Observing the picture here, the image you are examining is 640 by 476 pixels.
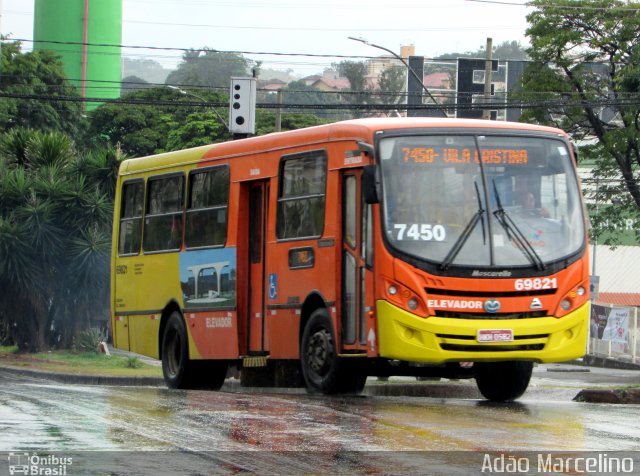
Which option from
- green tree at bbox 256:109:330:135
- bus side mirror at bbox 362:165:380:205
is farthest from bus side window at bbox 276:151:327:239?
green tree at bbox 256:109:330:135

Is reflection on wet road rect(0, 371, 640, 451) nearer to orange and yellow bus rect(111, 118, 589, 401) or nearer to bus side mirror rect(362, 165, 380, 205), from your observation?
orange and yellow bus rect(111, 118, 589, 401)

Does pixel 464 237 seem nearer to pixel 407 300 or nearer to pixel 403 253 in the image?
pixel 403 253

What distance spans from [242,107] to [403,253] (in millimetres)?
12847

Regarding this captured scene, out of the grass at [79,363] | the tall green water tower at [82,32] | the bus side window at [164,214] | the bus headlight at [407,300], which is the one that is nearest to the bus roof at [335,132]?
the bus side window at [164,214]

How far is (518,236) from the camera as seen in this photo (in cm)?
1380

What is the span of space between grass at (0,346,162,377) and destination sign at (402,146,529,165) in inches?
675

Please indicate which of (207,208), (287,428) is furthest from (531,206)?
(207,208)

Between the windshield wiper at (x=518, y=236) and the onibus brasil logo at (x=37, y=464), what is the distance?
6764mm

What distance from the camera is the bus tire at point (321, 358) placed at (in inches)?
571

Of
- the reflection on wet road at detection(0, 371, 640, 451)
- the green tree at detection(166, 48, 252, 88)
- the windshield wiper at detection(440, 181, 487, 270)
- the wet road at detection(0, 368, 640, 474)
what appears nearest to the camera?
the wet road at detection(0, 368, 640, 474)

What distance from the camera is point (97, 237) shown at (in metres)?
37.2

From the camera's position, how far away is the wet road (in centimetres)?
867

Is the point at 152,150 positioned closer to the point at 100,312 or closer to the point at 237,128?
the point at 100,312

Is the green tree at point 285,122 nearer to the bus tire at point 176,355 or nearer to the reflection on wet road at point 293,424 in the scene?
the bus tire at point 176,355
